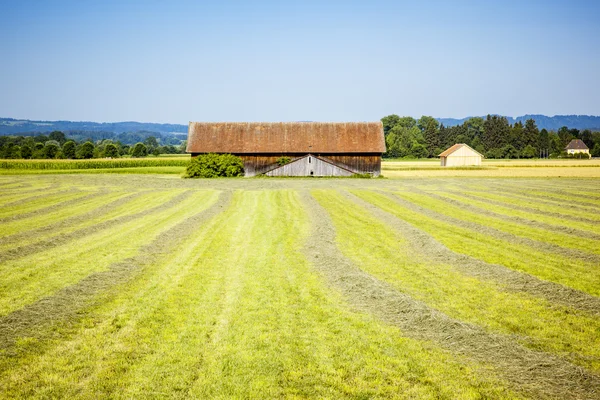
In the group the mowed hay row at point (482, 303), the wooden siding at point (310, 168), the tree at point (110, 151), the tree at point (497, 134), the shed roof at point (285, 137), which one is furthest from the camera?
the tree at point (497, 134)

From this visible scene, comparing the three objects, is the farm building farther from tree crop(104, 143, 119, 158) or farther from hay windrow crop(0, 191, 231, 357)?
tree crop(104, 143, 119, 158)

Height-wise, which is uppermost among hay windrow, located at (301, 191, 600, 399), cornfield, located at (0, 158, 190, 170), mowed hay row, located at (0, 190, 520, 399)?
cornfield, located at (0, 158, 190, 170)

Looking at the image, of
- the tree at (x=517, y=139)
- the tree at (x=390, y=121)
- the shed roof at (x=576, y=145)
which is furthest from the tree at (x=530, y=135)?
the tree at (x=390, y=121)

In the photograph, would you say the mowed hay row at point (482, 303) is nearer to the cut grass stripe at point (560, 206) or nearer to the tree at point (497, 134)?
the cut grass stripe at point (560, 206)

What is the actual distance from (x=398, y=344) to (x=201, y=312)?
154 inches

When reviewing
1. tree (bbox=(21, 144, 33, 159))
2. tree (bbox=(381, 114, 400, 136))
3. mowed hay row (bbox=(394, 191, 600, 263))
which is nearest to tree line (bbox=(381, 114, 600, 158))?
tree (bbox=(381, 114, 400, 136))

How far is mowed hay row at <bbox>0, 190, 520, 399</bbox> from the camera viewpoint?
19.5 feet

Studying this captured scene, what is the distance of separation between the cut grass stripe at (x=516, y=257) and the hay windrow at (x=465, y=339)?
4.19m

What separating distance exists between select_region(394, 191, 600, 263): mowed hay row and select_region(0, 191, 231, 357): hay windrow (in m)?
12.6

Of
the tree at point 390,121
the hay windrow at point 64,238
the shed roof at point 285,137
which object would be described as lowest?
the hay windrow at point 64,238

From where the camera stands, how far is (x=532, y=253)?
539 inches

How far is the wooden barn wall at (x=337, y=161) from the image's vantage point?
2308 inches

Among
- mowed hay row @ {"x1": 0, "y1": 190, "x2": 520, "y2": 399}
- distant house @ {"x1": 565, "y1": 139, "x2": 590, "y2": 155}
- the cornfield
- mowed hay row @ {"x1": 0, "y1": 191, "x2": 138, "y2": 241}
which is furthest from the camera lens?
distant house @ {"x1": 565, "y1": 139, "x2": 590, "y2": 155}

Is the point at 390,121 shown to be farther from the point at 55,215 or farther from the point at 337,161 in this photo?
the point at 55,215
